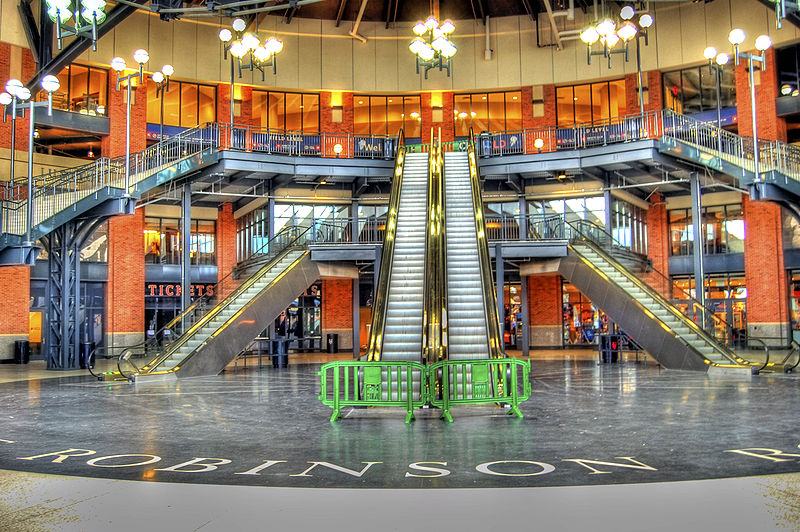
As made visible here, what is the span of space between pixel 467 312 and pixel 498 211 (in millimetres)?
16873

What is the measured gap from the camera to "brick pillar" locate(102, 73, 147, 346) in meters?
30.8

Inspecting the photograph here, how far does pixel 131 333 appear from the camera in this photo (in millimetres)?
31047

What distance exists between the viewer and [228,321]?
2109 cm

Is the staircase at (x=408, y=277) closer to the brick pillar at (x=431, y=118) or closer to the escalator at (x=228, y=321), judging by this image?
the escalator at (x=228, y=321)

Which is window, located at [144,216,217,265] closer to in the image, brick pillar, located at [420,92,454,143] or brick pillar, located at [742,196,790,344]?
brick pillar, located at [420,92,454,143]

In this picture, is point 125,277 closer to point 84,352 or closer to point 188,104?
point 84,352

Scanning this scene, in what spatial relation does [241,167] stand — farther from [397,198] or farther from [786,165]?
[786,165]

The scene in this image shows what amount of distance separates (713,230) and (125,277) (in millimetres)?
25793

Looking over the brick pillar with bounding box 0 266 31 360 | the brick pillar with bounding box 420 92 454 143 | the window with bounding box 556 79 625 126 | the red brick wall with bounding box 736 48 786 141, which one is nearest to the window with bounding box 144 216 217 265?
the brick pillar with bounding box 0 266 31 360

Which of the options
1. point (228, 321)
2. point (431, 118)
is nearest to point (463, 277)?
point (228, 321)

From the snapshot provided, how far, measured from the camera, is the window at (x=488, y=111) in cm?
3534

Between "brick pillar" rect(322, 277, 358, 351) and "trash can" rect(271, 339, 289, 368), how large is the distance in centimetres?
935

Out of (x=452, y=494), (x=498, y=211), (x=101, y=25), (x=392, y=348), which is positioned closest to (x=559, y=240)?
(x=498, y=211)

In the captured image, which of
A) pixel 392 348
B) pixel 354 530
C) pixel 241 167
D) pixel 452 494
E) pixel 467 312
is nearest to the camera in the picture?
pixel 354 530
